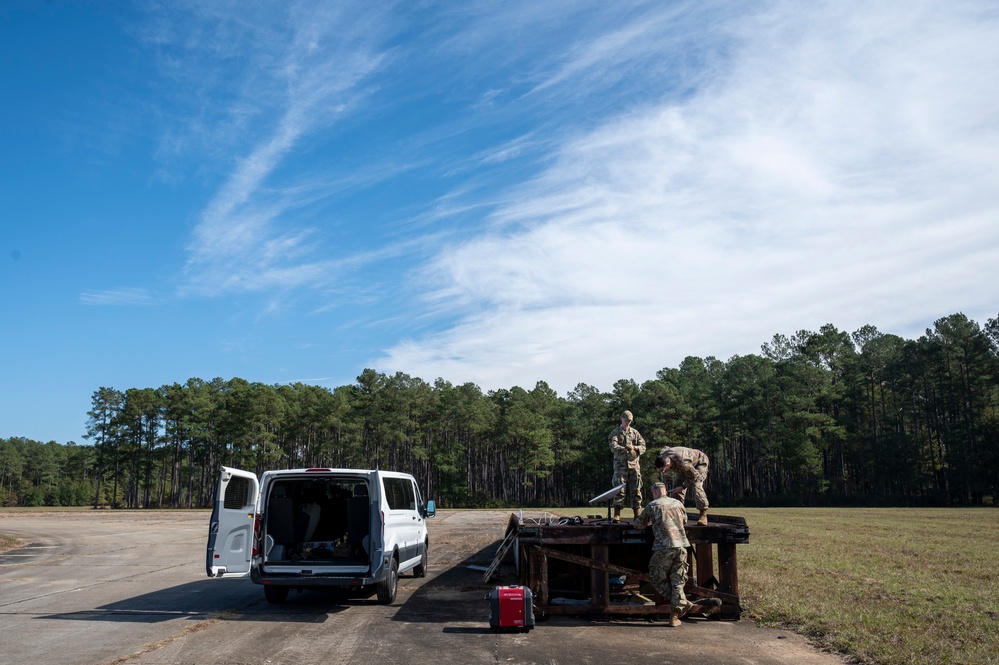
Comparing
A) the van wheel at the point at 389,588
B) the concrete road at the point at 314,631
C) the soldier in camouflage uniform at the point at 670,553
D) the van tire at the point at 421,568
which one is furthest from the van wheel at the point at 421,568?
the soldier in camouflage uniform at the point at 670,553

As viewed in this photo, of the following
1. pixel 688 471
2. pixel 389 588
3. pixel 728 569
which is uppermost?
pixel 688 471

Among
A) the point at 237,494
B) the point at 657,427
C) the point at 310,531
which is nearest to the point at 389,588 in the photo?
the point at 310,531

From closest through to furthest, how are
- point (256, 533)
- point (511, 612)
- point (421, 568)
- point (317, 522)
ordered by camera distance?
1. point (511, 612)
2. point (256, 533)
3. point (317, 522)
4. point (421, 568)

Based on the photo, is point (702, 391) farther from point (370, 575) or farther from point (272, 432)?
point (370, 575)

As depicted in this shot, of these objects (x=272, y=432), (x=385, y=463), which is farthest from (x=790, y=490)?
(x=272, y=432)

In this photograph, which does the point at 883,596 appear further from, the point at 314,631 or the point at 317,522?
the point at 317,522

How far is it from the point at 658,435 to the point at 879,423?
99.2ft

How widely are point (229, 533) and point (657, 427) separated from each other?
2604 inches

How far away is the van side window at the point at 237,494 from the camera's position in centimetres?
1050

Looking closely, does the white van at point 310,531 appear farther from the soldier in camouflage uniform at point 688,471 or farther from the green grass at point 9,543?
the green grass at point 9,543

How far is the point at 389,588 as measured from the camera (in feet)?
35.0

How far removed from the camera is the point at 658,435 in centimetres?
7238

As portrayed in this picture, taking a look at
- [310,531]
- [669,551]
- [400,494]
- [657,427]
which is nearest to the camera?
[669,551]

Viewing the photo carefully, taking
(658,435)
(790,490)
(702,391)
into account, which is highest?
(702,391)
